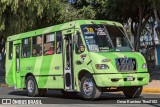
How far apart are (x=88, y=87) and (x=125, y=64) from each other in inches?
60.8

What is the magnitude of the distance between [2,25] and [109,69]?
15.8 metres

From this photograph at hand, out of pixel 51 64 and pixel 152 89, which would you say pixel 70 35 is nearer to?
pixel 51 64

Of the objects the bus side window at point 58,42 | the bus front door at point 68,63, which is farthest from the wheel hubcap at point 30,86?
the bus front door at point 68,63

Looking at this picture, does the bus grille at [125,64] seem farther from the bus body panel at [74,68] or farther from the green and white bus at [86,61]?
the bus body panel at [74,68]

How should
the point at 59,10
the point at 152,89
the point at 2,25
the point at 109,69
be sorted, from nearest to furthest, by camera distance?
1. the point at 109,69
2. the point at 152,89
3. the point at 2,25
4. the point at 59,10

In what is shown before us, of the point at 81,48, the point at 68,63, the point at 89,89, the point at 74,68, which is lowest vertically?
the point at 89,89

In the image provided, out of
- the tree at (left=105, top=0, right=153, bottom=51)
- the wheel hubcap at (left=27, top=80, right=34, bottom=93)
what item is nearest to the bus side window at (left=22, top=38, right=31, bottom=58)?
the wheel hubcap at (left=27, top=80, right=34, bottom=93)

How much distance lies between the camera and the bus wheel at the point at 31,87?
60.8 feet

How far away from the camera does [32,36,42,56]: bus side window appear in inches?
720

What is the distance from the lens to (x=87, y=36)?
15508 mm

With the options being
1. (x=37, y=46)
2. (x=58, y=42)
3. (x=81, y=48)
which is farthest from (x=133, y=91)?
(x=37, y=46)

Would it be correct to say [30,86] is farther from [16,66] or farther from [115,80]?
[115,80]

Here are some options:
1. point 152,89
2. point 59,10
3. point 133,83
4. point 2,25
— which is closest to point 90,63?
point 133,83

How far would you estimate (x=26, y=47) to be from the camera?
19.3 metres
